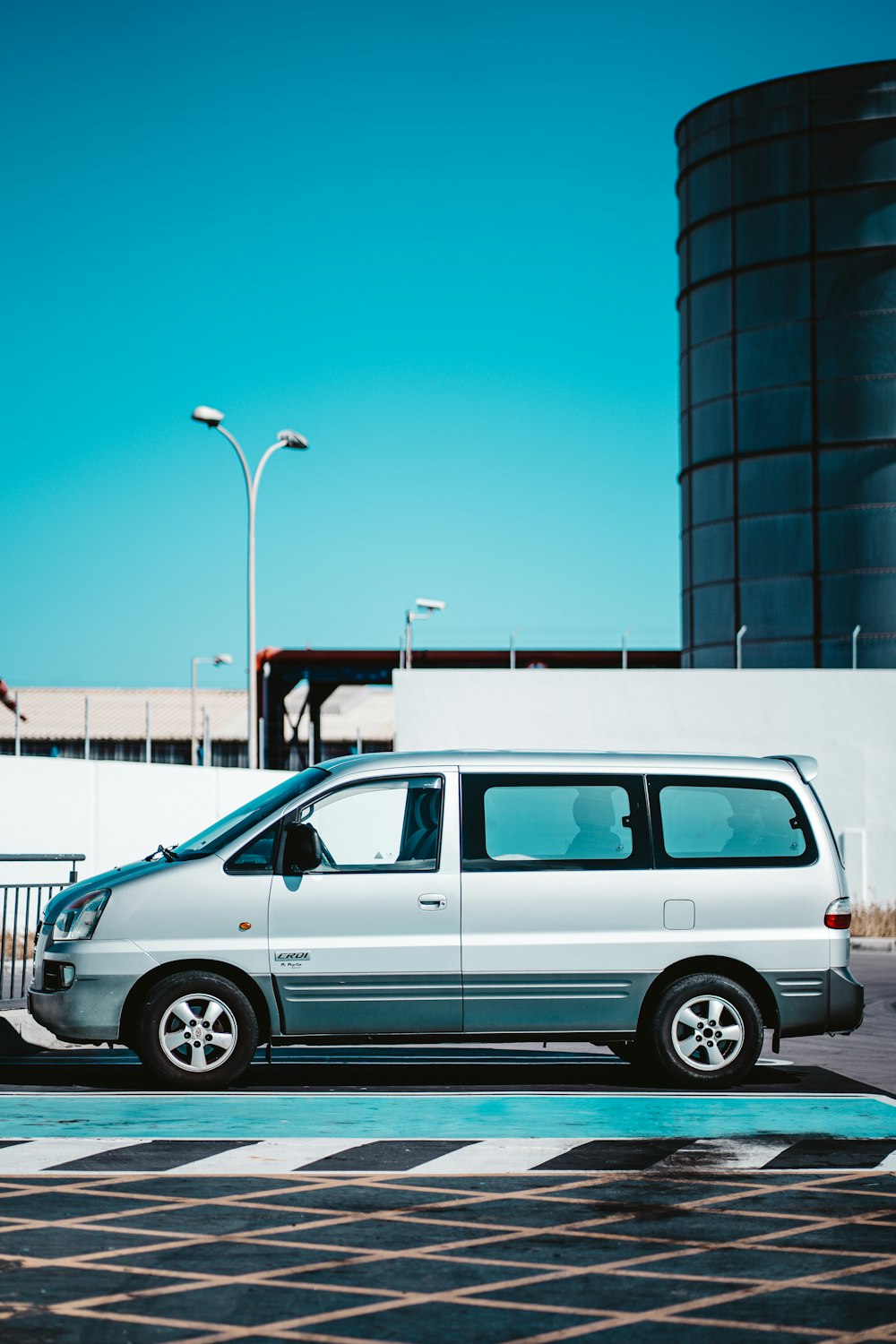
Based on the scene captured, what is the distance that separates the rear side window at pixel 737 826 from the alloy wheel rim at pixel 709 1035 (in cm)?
85

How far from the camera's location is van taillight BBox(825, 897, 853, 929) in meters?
10.5

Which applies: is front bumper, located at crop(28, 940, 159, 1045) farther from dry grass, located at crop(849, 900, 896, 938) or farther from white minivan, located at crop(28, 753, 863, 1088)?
dry grass, located at crop(849, 900, 896, 938)

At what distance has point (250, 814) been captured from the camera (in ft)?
34.7

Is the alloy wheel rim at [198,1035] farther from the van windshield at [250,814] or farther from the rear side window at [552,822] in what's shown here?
the rear side window at [552,822]

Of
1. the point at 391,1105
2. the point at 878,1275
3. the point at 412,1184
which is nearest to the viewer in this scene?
the point at 878,1275

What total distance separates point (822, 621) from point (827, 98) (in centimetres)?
1118

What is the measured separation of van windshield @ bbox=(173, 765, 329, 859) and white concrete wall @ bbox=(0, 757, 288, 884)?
8.81 m

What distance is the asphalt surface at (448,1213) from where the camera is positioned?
5.48m

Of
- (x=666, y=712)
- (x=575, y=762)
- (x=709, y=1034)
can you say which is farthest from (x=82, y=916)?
(x=666, y=712)

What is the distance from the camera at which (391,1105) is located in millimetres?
9812

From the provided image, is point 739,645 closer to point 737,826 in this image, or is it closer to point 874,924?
point 874,924

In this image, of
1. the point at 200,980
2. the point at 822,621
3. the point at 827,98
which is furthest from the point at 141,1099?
the point at 827,98

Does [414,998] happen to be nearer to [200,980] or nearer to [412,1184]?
[200,980]

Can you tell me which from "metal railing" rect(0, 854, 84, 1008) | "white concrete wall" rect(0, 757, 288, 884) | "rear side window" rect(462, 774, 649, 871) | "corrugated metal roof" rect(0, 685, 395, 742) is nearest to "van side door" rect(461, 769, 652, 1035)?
"rear side window" rect(462, 774, 649, 871)
